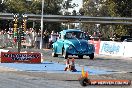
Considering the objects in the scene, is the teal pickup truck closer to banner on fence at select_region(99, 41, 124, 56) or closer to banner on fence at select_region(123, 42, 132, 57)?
banner on fence at select_region(123, 42, 132, 57)

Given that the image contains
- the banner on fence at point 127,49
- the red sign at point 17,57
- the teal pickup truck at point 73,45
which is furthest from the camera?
the banner on fence at point 127,49

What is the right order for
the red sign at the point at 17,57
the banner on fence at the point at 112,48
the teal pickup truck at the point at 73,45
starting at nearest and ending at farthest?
the red sign at the point at 17,57, the teal pickup truck at the point at 73,45, the banner on fence at the point at 112,48

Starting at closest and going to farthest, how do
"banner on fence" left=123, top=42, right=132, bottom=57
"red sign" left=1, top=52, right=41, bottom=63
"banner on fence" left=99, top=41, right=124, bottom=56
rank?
1. "red sign" left=1, top=52, right=41, bottom=63
2. "banner on fence" left=123, top=42, right=132, bottom=57
3. "banner on fence" left=99, top=41, right=124, bottom=56

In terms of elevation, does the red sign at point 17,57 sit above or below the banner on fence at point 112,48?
above

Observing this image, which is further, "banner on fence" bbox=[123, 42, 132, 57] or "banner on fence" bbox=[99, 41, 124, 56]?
"banner on fence" bbox=[99, 41, 124, 56]

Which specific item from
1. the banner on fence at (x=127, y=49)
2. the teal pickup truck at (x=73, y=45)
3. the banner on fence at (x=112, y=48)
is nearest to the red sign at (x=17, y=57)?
Answer: the teal pickup truck at (x=73, y=45)

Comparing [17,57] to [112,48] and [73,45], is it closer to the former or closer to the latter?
[73,45]

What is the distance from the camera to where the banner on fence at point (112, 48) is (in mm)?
37822

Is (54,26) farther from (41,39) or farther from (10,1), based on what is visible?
(41,39)

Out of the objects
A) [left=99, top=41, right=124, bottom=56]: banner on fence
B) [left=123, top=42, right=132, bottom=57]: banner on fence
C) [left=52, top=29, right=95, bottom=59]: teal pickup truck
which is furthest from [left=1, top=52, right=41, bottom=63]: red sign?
[left=99, top=41, right=124, bottom=56]: banner on fence

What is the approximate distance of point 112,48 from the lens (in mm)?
38781

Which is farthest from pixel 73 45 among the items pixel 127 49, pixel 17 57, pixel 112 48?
pixel 112 48

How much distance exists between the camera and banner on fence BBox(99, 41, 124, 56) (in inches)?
1489

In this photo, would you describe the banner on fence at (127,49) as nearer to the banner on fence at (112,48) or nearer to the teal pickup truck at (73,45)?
the banner on fence at (112,48)
